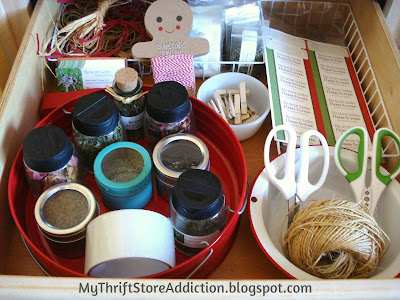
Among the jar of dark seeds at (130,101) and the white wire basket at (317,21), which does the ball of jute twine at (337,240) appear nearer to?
the jar of dark seeds at (130,101)

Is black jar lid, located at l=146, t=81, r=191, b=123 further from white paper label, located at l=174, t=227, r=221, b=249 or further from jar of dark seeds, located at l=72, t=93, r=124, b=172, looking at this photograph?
white paper label, located at l=174, t=227, r=221, b=249

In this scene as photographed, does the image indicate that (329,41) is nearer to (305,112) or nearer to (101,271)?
(305,112)

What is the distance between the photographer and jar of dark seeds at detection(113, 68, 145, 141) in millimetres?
648

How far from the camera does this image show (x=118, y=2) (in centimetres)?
89

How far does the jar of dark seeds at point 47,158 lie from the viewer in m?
0.57

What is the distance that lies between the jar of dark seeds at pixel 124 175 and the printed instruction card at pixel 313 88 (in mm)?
254

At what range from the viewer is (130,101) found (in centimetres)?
67

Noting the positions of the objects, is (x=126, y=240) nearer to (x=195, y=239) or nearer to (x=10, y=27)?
(x=195, y=239)

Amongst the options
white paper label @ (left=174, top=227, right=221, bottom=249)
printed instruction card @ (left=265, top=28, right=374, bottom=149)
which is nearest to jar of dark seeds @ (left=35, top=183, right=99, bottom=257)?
white paper label @ (left=174, top=227, right=221, bottom=249)

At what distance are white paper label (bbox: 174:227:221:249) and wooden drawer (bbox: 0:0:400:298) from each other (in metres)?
0.07

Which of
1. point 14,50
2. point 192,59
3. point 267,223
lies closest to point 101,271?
point 267,223

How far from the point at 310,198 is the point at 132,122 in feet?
1.13

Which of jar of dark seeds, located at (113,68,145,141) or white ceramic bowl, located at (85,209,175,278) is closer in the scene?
white ceramic bowl, located at (85,209,175,278)

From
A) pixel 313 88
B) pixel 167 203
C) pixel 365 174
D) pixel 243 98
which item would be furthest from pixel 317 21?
pixel 167 203
